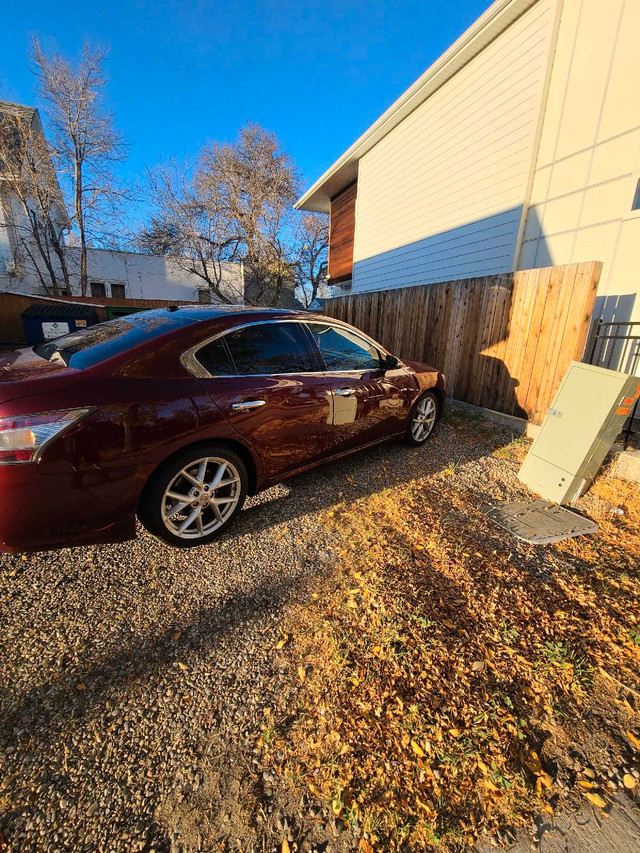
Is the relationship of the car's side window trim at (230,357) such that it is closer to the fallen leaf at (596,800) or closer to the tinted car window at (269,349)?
the tinted car window at (269,349)

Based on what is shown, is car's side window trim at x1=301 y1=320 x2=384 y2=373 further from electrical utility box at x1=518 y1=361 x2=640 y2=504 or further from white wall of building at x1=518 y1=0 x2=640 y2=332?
white wall of building at x1=518 y1=0 x2=640 y2=332

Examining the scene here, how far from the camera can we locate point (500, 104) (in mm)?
6551

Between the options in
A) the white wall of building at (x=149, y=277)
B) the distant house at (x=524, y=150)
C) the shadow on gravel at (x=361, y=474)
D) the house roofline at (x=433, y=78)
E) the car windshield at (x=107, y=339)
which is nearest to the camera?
the car windshield at (x=107, y=339)

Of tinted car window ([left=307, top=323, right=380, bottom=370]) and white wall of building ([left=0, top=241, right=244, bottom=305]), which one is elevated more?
white wall of building ([left=0, top=241, right=244, bottom=305])

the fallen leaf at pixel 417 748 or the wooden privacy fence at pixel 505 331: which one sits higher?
the wooden privacy fence at pixel 505 331

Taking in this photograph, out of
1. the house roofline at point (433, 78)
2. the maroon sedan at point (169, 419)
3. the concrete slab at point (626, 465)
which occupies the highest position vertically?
the house roofline at point (433, 78)

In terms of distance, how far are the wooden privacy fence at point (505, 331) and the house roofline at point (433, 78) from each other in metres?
4.51

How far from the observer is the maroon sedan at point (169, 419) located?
1940 millimetres

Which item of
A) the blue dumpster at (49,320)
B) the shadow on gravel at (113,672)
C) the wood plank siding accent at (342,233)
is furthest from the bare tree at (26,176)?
the shadow on gravel at (113,672)

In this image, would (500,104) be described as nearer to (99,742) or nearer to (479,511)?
(479,511)

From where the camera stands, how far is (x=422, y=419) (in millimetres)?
4488

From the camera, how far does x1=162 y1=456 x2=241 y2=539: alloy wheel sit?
8.02 feet

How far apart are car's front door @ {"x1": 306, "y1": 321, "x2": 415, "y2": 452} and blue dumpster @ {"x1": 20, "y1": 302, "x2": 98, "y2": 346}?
7904 mm

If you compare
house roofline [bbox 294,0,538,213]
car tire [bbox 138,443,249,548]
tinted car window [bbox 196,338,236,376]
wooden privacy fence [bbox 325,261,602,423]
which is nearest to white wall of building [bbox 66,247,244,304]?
house roofline [bbox 294,0,538,213]
